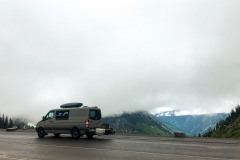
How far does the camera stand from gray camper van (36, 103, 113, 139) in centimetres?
2586

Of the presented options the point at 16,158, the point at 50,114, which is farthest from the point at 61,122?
the point at 16,158

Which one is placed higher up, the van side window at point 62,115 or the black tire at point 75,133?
the van side window at point 62,115

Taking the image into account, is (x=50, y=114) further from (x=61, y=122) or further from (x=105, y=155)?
(x=105, y=155)

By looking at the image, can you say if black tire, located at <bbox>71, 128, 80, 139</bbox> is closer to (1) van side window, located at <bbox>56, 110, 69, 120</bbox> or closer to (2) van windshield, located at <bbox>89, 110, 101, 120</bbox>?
(1) van side window, located at <bbox>56, 110, 69, 120</bbox>

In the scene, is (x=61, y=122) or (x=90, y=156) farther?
(x=61, y=122)

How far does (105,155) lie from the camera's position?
48.7 ft

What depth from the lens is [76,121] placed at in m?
26.1

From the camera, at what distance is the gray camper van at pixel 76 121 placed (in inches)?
1018

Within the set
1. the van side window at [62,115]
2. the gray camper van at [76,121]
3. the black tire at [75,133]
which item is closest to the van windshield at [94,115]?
the gray camper van at [76,121]

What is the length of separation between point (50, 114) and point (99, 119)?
4316mm

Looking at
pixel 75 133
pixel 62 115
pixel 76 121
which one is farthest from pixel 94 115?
pixel 62 115

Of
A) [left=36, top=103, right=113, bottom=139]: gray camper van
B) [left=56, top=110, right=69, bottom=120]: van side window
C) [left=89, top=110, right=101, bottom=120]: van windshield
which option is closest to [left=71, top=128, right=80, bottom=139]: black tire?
[left=36, top=103, right=113, bottom=139]: gray camper van

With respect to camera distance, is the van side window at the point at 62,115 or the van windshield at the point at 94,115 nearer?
the van windshield at the point at 94,115

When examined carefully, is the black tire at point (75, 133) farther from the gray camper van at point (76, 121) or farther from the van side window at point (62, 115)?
the van side window at point (62, 115)
